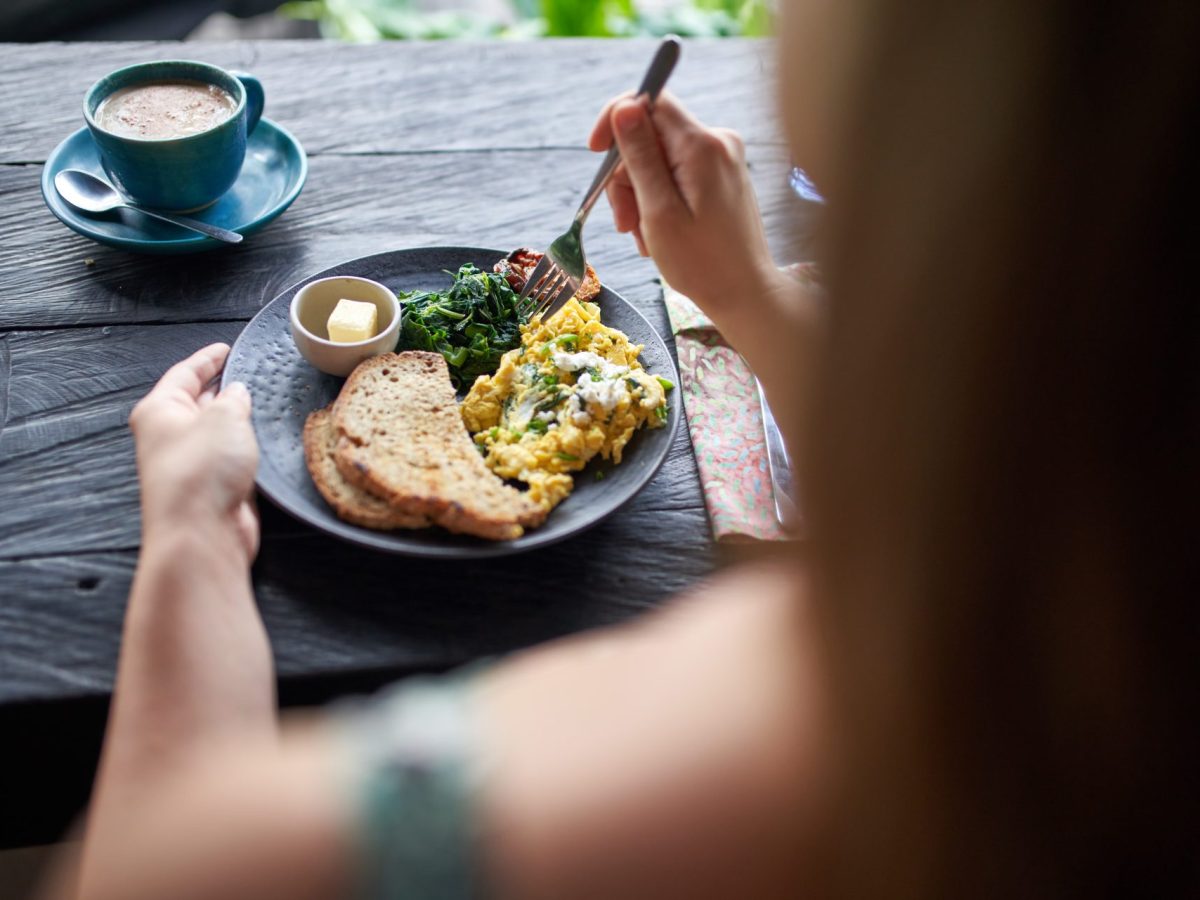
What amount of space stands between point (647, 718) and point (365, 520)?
620mm

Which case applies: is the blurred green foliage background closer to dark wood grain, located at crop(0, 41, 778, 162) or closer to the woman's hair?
dark wood grain, located at crop(0, 41, 778, 162)

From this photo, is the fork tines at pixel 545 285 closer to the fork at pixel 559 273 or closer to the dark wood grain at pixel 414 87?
the fork at pixel 559 273

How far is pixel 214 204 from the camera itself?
1728mm

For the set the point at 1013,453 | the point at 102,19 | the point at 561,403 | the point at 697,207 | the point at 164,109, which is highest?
the point at 1013,453

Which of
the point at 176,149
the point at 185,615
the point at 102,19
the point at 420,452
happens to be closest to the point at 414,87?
the point at 176,149

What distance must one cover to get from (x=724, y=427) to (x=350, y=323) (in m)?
0.61

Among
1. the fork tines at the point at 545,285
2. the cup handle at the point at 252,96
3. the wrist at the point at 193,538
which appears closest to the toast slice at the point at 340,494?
the wrist at the point at 193,538

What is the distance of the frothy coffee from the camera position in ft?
5.29

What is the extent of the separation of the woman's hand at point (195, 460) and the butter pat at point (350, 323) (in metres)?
0.18

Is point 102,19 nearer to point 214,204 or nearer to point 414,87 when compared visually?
point 414,87

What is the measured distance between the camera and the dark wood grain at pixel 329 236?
1.58m

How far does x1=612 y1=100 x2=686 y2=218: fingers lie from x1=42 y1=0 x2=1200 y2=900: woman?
686mm

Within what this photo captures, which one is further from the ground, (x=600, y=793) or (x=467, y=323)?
(x=600, y=793)

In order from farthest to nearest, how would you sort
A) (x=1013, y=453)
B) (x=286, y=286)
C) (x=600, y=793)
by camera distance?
(x=286, y=286)
(x=600, y=793)
(x=1013, y=453)
